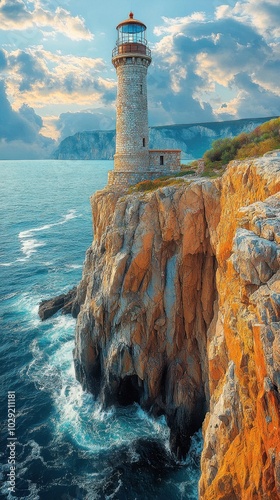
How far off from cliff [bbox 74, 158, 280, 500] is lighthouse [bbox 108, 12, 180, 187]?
4.41m

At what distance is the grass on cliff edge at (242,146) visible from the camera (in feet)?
99.2

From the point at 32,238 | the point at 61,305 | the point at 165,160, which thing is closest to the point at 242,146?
the point at 165,160

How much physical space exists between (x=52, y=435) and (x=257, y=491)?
2052 centimetres

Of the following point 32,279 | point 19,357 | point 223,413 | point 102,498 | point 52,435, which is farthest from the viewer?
point 32,279

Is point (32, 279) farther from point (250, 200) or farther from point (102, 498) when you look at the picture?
point (250, 200)

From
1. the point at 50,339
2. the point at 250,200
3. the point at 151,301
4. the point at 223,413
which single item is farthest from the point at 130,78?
the point at 223,413

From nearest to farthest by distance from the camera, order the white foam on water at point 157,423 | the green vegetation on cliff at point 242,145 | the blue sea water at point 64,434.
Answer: the blue sea water at point 64,434 < the white foam on water at point 157,423 < the green vegetation on cliff at point 242,145

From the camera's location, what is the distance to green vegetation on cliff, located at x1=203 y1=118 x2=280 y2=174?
3048 cm

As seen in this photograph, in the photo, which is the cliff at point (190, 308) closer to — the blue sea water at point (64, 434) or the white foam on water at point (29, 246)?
the blue sea water at point (64, 434)

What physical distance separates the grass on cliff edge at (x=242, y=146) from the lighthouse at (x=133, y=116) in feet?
14.5

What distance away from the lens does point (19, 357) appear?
3494cm

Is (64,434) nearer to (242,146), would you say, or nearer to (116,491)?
(116,491)

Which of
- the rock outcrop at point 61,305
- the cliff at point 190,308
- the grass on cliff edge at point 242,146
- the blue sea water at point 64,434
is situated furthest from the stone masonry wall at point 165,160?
the blue sea water at point 64,434

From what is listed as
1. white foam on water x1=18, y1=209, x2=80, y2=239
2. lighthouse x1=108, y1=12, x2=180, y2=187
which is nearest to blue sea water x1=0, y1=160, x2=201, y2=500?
lighthouse x1=108, y1=12, x2=180, y2=187
